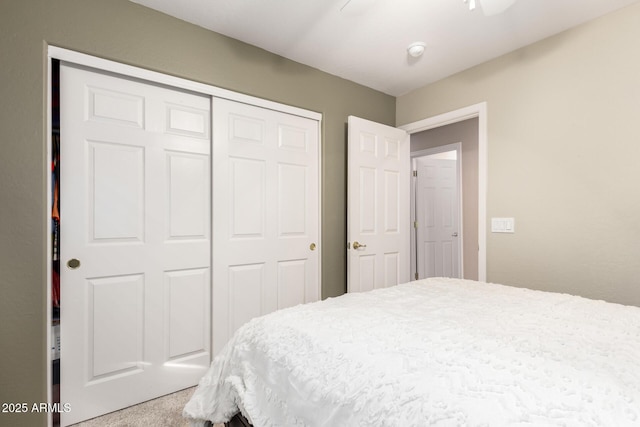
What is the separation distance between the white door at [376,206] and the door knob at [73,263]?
1.92 metres

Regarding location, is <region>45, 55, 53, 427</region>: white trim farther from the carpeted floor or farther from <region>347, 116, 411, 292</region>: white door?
<region>347, 116, 411, 292</region>: white door

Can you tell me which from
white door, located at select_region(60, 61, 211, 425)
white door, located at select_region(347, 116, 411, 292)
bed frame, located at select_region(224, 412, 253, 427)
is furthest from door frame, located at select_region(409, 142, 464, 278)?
bed frame, located at select_region(224, 412, 253, 427)

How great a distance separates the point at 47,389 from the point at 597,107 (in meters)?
3.68

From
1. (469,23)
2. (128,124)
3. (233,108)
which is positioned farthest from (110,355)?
(469,23)

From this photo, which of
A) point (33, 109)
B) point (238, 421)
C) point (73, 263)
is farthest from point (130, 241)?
point (238, 421)

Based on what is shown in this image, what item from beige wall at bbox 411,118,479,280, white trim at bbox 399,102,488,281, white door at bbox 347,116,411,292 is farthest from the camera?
beige wall at bbox 411,118,479,280

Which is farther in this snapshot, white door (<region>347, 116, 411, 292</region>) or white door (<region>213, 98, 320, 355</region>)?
white door (<region>347, 116, 411, 292</region>)

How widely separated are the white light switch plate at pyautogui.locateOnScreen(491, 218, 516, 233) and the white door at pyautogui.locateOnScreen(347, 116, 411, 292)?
0.83m

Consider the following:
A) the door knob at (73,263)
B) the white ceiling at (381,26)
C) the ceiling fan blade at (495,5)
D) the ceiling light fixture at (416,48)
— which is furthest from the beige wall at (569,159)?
the door knob at (73,263)

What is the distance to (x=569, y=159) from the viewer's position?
85.3 inches

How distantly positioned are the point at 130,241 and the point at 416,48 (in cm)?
243

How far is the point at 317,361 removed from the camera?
37.4 inches

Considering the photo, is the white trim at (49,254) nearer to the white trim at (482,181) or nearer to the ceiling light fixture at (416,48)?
the ceiling light fixture at (416,48)

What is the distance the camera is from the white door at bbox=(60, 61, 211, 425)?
1776 millimetres
